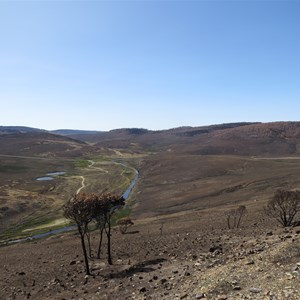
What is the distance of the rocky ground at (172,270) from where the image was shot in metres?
19.6

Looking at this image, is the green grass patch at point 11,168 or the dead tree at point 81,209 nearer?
the dead tree at point 81,209

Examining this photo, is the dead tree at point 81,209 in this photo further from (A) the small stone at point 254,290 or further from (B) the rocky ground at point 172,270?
(A) the small stone at point 254,290

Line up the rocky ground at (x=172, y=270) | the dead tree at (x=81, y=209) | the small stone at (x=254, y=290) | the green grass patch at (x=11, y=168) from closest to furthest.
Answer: the small stone at (x=254, y=290) < the rocky ground at (x=172, y=270) < the dead tree at (x=81, y=209) < the green grass patch at (x=11, y=168)

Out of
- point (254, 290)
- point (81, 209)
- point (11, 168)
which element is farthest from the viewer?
point (11, 168)

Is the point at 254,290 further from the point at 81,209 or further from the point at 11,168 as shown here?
the point at 11,168

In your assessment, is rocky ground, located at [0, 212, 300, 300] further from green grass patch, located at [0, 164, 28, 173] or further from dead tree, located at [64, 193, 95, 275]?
green grass patch, located at [0, 164, 28, 173]

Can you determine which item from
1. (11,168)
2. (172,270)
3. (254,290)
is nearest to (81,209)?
(172,270)

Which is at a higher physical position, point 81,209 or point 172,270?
point 81,209

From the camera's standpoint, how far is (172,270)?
27.2m

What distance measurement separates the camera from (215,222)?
52031 mm

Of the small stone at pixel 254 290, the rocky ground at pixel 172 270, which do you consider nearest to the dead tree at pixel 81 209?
the rocky ground at pixel 172 270

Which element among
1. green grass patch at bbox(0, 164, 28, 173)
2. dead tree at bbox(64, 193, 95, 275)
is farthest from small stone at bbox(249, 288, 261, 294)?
green grass patch at bbox(0, 164, 28, 173)

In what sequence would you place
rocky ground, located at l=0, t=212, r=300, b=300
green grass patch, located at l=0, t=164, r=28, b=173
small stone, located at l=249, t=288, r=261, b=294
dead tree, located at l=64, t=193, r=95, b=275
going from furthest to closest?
green grass patch, located at l=0, t=164, r=28, b=173 → dead tree, located at l=64, t=193, r=95, b=275 → rocky ground, located at l=0, t=212, r=300, b=300 → small stone, located at l=249, t=288, r=261, b=294

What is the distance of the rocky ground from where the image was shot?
19.6 metres
